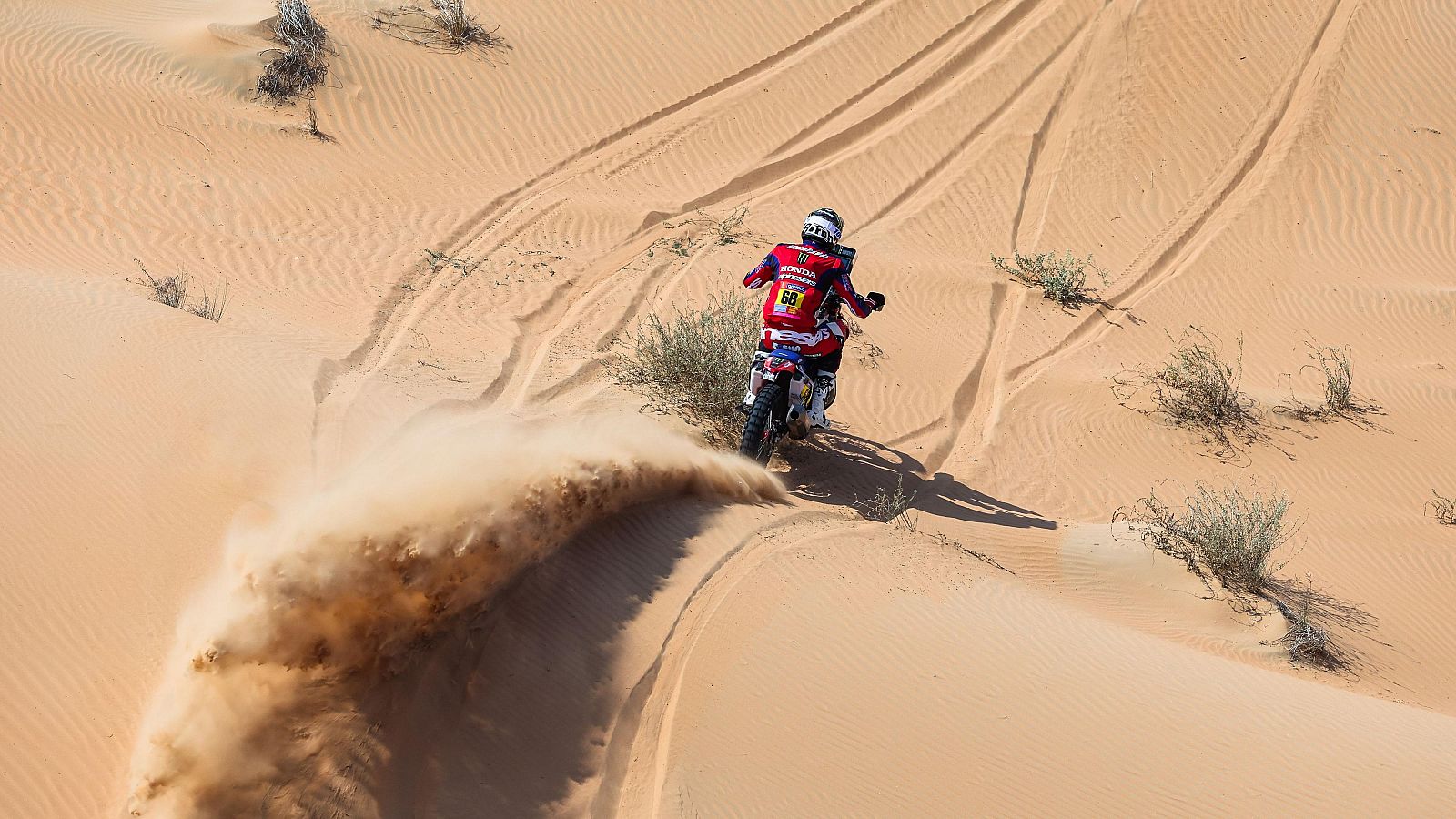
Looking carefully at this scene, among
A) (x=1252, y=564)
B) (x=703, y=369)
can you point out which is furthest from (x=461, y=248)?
(x=1252, y=564)

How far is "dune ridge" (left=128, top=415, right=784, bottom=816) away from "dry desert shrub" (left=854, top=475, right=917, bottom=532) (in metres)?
2.59


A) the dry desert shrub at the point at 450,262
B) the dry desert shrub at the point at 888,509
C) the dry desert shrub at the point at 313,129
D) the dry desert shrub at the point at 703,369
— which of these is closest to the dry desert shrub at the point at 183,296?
the dry desert shrub at the point at 450,262

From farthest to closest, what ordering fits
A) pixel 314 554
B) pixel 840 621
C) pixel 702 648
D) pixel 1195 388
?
pixel 1195 388
pixel 840 621
pixel 702 648
pixel 314 554

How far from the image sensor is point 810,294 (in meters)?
7.54

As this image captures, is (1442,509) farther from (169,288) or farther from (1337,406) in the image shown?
(169,288)

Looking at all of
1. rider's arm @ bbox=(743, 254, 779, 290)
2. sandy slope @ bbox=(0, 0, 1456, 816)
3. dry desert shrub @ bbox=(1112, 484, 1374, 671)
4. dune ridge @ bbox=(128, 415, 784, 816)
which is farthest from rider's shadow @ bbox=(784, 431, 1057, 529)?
dune ridge @ bbox=(128, 415, 784, 816)

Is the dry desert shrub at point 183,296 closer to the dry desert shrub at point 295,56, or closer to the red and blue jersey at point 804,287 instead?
the red and blue jersey at point 804,287

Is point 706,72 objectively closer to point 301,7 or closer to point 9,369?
point 301,7

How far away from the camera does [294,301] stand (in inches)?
390

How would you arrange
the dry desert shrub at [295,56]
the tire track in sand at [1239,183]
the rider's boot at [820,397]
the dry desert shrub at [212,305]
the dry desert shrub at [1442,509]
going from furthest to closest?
Result: the dry desert shrub at [295,56] < the tire track in sand at [1239,183] < the dry desert shrub at [1442,509] < the dry desert shrub at [212,305] < the rider's boot at [820,397]

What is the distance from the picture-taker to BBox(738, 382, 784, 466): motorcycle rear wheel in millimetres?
7551

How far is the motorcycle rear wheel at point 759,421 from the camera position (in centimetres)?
Result: 755

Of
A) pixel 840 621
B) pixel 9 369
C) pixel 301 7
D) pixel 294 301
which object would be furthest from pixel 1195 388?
pixel 301 7

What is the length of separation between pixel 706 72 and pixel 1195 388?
8814 millimetres
